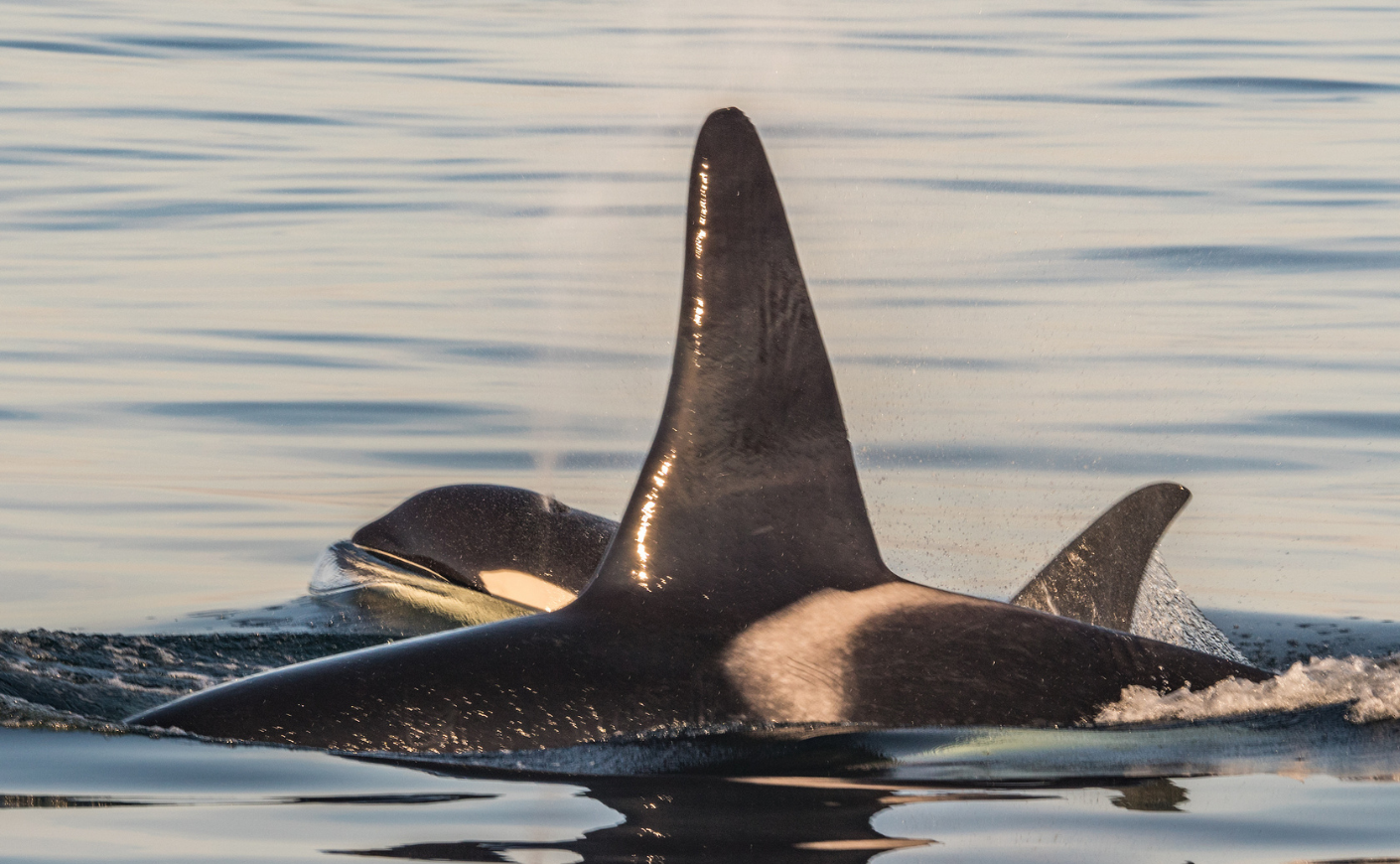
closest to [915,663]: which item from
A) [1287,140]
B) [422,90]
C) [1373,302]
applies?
[1373,302]

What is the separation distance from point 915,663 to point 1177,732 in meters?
0.84

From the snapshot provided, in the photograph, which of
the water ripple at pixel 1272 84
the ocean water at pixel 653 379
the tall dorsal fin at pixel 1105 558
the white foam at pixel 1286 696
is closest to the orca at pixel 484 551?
the ocean water at pixel 653 379

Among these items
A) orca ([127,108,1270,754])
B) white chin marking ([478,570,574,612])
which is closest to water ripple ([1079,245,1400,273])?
white chin marking ([478,570,574,612])

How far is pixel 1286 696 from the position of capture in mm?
6453

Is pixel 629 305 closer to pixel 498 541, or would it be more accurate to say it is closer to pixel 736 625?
pixel 498 541

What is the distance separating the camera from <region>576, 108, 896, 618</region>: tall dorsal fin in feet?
20.0

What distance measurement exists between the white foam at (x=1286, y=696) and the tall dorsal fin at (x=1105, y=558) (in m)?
1.13

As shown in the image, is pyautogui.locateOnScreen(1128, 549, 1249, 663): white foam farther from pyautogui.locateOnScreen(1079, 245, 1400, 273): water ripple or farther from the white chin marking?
pyautogui.locateOnScreen(1079, 245, 1400, 273): water ripple

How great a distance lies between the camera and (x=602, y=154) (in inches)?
1209

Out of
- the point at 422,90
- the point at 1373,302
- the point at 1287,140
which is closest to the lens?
the point at 1373,302

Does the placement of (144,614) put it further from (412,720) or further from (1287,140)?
(1287,140)

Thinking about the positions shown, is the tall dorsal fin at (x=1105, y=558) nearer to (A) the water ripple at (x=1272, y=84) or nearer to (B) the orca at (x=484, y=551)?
(B) the orca at (x=484, y=551)

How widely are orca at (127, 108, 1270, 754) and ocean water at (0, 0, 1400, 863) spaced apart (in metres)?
0.15

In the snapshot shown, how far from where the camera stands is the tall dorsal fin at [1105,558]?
778cm
